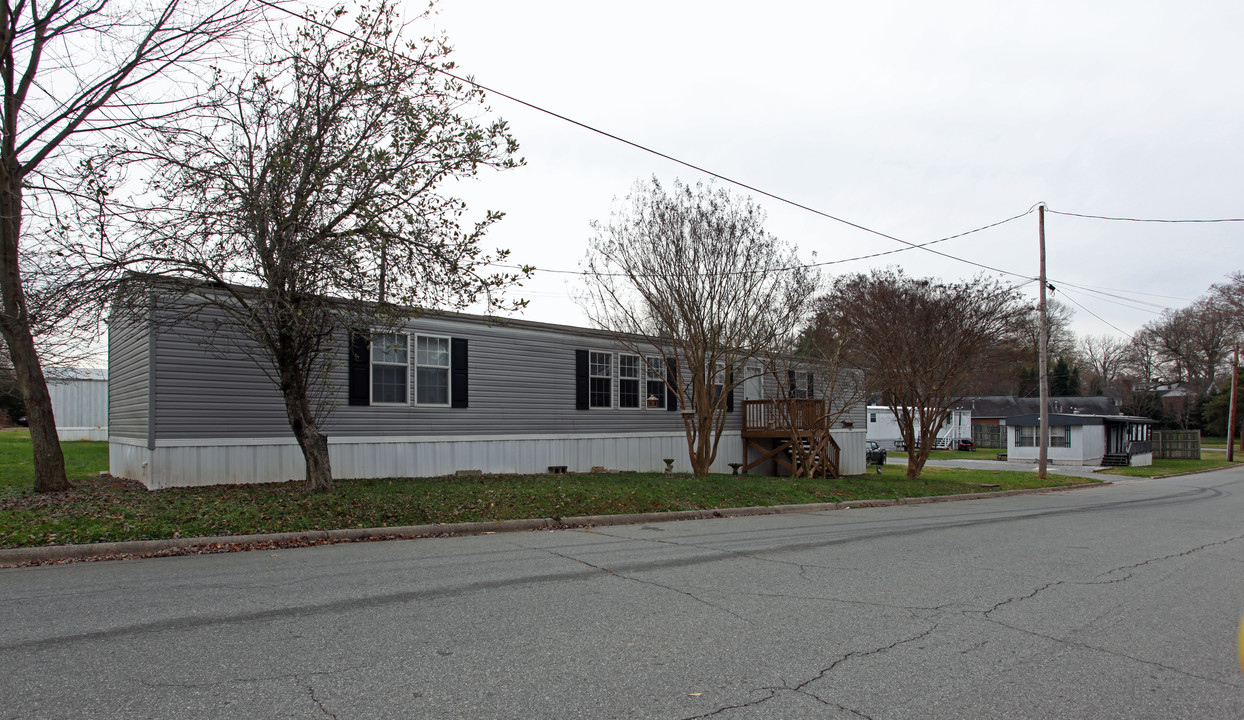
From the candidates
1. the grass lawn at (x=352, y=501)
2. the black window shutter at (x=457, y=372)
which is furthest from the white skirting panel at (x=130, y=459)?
the black window shutter at (x=457, y=372)

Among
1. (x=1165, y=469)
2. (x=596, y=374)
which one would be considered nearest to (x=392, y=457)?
(x=596, y=374)

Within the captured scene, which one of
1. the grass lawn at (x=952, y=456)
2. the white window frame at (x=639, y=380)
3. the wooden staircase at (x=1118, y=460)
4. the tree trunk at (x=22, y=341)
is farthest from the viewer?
the grass lawn at (x=952, y=456)

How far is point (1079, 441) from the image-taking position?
36781 millimetres

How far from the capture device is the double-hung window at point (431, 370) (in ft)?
54.1

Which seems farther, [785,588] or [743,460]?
[743,460]

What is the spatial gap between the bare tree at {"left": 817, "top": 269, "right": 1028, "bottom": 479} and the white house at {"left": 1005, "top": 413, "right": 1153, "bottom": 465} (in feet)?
58.5

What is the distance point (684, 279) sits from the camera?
1720 cm

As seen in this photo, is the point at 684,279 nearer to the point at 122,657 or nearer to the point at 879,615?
the point at 879,615

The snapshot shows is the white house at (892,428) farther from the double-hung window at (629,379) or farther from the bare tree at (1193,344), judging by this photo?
the double-hung window at (629,379)

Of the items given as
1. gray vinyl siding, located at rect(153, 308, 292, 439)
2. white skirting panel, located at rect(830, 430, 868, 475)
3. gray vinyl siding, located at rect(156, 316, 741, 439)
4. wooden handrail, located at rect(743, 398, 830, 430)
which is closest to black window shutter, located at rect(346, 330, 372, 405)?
gray vinyl siding, located at rect(156, 316, 741, 439)

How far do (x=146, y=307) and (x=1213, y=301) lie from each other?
62519 mm

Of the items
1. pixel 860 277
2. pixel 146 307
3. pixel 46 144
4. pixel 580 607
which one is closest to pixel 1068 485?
pixel 860 277

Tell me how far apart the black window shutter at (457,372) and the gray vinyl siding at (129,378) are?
5839mm

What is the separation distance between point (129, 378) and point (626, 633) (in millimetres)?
13888
